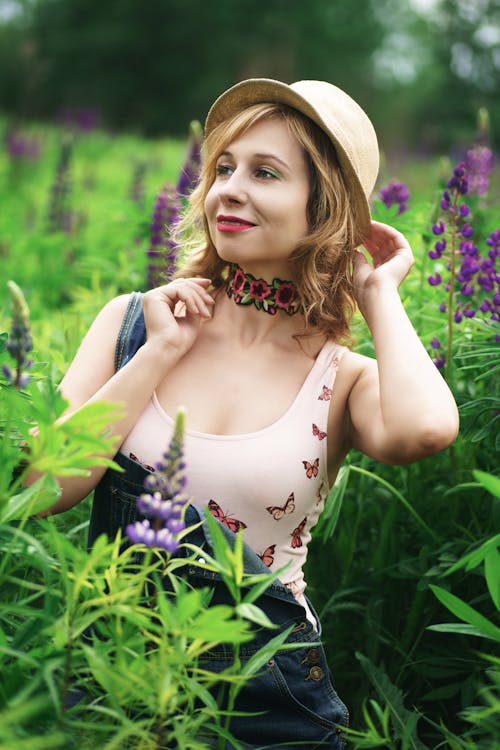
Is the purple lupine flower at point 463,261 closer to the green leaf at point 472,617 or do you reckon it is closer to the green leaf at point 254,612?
the green leaf at point 472,617

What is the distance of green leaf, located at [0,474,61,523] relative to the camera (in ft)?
4.21

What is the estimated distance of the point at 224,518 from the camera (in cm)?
179

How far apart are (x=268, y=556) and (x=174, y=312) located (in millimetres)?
595

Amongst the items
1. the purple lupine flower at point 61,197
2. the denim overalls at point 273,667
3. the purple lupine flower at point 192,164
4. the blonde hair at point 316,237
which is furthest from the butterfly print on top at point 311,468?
the purple lupine flower at point 61,197

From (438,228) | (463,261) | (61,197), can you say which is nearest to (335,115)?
(438,228)

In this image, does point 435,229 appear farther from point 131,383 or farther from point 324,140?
point 131,383

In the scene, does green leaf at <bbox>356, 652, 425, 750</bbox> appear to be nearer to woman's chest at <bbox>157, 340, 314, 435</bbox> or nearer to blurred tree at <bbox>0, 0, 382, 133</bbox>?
woman's chest at <bbox>157, 340, 314, 435</bbox>

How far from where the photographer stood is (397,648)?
7.04 feet

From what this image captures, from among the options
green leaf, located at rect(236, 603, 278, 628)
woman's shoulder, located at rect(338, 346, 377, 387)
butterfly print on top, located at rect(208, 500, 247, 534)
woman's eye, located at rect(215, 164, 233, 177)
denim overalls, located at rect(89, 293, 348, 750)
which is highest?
woman's eye, located at rect(215, 164, 233, 177)

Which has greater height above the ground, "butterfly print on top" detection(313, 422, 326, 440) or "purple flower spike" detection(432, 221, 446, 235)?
"purple flower spike" detection(432, 221, 446, 235)

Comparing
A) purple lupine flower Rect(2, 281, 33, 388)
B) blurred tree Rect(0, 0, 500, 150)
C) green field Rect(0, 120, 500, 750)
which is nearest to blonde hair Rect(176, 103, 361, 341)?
green field Rect(0, 120, 500, 750)

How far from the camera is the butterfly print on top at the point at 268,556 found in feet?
6.05

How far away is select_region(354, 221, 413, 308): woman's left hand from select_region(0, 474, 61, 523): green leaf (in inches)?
37.3

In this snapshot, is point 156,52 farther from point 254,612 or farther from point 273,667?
point 254,612
